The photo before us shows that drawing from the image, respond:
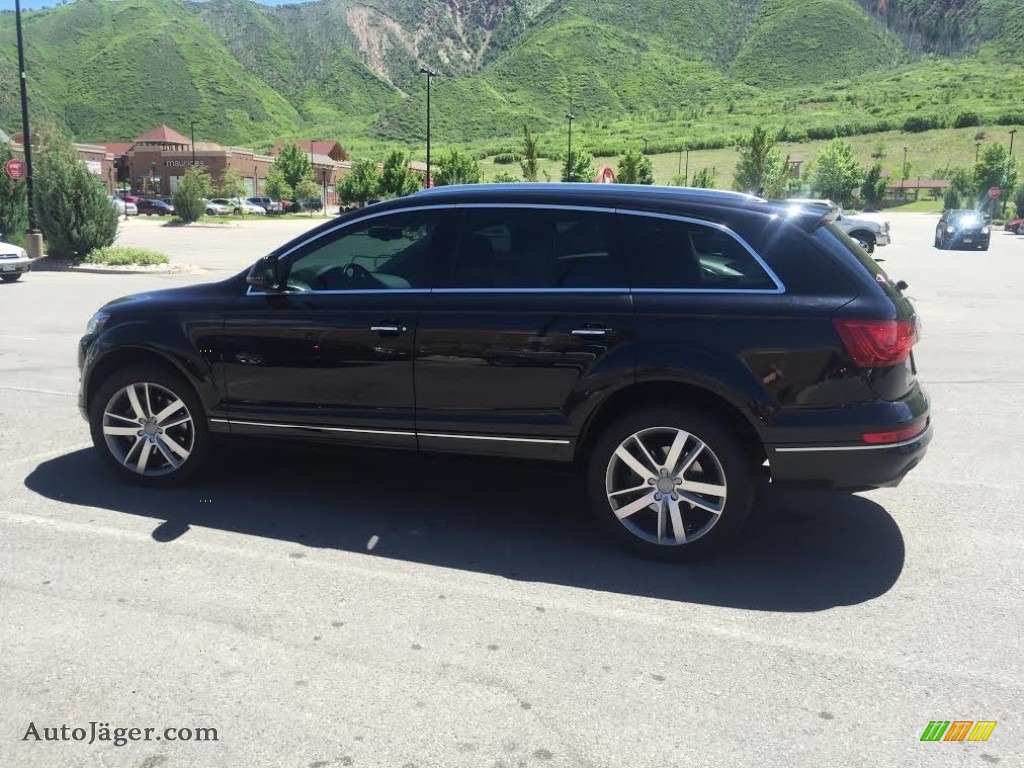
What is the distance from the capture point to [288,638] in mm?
3627

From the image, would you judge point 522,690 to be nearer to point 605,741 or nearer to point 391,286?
point 605,741

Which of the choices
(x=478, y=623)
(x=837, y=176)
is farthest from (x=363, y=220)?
(x=837, y=176)

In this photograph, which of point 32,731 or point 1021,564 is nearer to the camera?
point 32,731

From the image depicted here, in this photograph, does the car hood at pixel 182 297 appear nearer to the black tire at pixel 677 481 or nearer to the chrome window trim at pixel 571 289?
the chrome window trim at pixel 571 289

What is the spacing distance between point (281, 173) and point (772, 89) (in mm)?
143639

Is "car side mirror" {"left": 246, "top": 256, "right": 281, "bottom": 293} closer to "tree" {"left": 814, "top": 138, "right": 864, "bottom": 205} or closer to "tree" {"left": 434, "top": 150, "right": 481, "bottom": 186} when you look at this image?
"tree" {"left": 434, "top": 150, "right": 481, "bottom": 186}

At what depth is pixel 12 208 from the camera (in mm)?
23625

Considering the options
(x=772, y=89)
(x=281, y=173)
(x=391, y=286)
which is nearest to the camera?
→ (x=391, y=286)

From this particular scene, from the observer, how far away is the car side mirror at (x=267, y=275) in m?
4.91

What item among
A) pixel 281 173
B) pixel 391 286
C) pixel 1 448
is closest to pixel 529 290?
pixel 391 286

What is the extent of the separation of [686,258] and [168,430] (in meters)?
3.20

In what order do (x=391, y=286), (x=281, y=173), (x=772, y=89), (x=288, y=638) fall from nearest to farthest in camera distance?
(x=288, y=638)
(x=391, y=286)
(x=281, y=173)
(x=772, y=89)

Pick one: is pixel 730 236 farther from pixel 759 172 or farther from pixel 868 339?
pixel 759 172

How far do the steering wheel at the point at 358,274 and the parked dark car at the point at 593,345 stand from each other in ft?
0.04
